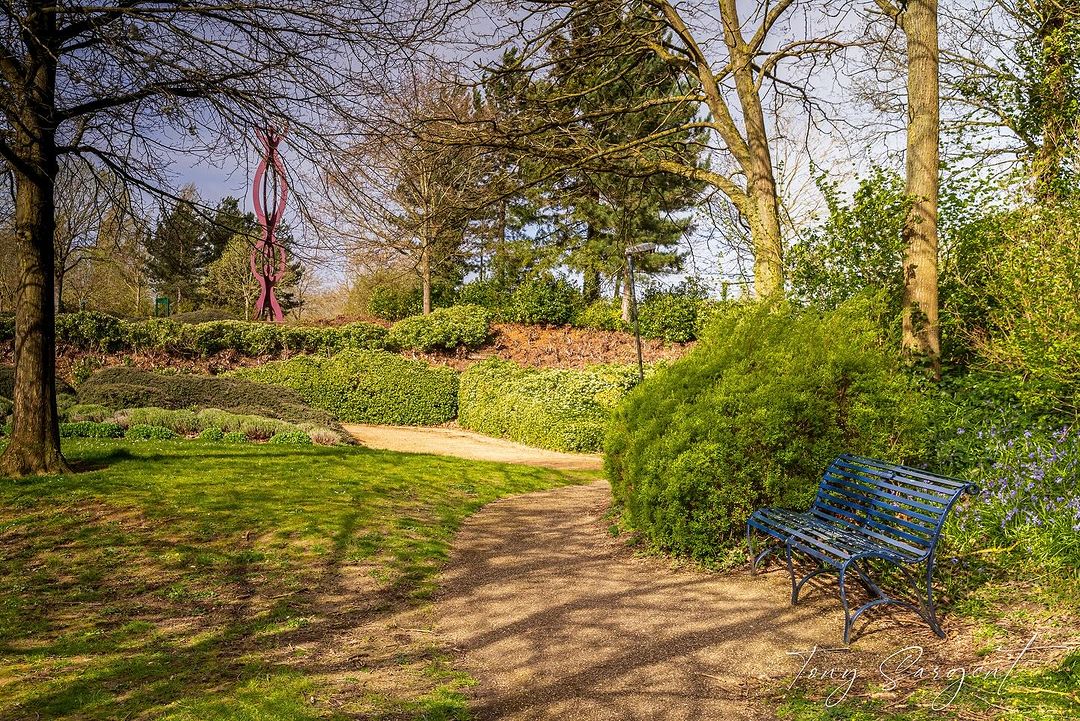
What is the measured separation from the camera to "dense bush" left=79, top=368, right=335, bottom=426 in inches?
500

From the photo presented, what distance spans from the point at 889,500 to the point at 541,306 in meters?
19.7

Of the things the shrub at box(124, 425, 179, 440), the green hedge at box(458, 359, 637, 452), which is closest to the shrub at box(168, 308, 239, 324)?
the green hedge at box(458, 359, 637, 452)

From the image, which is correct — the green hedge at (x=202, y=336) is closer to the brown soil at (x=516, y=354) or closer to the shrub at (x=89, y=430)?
the brown soil at (x=516, y=354)

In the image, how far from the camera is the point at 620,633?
3988 mm

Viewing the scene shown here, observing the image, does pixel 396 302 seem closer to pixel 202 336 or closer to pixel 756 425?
pixel 202 336

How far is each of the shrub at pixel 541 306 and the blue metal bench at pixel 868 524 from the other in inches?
734

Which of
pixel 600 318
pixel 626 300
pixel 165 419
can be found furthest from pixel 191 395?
pixel 626 300

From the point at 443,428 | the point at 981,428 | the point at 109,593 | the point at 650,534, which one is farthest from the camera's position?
the point at 443,428

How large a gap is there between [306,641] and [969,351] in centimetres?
759

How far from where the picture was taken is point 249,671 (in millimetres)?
3539

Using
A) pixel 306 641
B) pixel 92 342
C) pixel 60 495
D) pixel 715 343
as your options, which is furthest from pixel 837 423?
pixel 92 342

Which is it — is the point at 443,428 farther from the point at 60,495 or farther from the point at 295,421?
the point at 60,495

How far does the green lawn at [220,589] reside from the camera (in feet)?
10.7

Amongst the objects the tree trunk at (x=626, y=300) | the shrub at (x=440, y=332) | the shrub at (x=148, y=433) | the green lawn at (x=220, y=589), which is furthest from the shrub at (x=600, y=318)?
the green lawn at (x=220, y=589)
